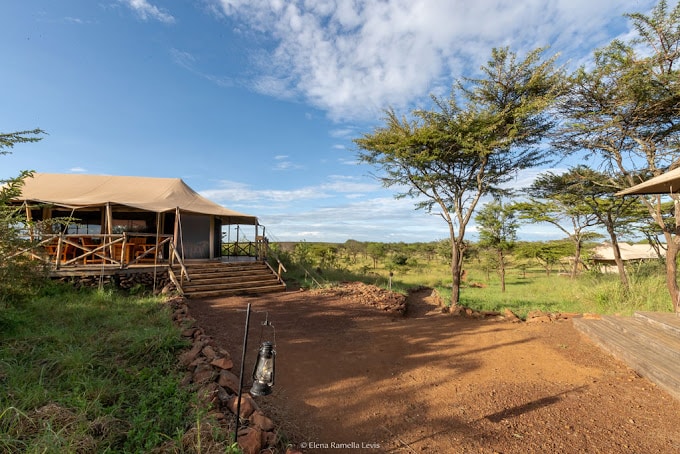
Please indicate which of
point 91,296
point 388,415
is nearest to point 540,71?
point 388,415

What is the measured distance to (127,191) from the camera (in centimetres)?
1518

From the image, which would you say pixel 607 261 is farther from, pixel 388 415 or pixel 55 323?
pixel 55 323

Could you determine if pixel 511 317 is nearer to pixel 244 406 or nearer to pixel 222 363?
pixel 222 363

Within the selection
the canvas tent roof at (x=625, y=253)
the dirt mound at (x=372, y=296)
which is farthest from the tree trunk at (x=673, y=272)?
the canvas tent roof at (x=625, y=253)

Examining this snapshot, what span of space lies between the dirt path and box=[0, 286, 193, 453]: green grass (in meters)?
1.12

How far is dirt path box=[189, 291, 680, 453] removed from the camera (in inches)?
128

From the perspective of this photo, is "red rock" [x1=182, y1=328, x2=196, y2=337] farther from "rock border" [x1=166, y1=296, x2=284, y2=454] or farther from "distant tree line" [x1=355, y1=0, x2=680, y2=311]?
"distant tree line" [x1=355, y1=0, x2=680, y2=311]

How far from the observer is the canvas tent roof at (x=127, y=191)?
13.8 metres

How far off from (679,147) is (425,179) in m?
7.07

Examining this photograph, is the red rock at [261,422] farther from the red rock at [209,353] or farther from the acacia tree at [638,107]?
the acacia tree at [638,107]

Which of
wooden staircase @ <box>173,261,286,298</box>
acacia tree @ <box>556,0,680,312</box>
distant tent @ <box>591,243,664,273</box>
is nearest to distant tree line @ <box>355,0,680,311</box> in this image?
acacia tree @ <box>556,0,680,312</box>

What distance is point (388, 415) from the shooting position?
370cm

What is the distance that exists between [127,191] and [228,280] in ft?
26.6

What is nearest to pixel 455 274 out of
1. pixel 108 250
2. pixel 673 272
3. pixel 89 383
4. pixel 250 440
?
pixel 673 272
